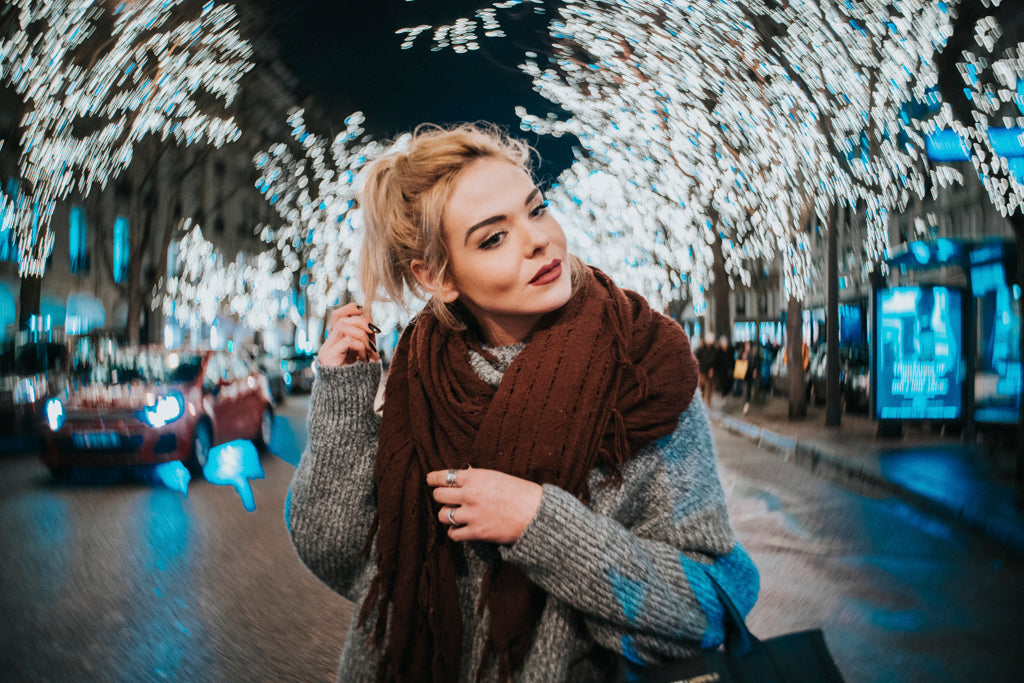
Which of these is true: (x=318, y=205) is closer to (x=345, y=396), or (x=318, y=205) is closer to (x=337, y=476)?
(x=345, y=396)

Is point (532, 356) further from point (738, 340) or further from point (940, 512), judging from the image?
point (738, 340)

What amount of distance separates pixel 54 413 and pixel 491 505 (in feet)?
3.36

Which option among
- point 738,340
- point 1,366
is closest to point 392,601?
point 1,366

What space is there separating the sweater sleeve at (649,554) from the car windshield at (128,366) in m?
0.95

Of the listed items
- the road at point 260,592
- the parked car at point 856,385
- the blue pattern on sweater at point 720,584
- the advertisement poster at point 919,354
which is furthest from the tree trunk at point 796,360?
the blue pattern on sweater at point 720,584

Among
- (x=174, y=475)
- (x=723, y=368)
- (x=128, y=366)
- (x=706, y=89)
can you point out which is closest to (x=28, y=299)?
(x=128, y=366)

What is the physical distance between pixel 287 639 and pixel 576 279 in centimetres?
229

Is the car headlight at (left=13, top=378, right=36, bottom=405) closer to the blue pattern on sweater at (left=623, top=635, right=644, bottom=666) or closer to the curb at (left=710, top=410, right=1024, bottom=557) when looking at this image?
the blue pattern on sweater at (left=623, top=635, right=644, bottom=666)

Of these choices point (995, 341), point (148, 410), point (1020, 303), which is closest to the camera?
point (148, 410)

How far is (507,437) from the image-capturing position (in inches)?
43.7

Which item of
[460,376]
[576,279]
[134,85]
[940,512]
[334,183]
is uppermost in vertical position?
[134,85]

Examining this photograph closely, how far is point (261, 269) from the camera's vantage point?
1758mm

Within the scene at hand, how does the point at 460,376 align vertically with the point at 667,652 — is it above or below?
above

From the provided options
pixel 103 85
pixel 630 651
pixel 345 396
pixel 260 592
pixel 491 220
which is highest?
pixel 103 85
